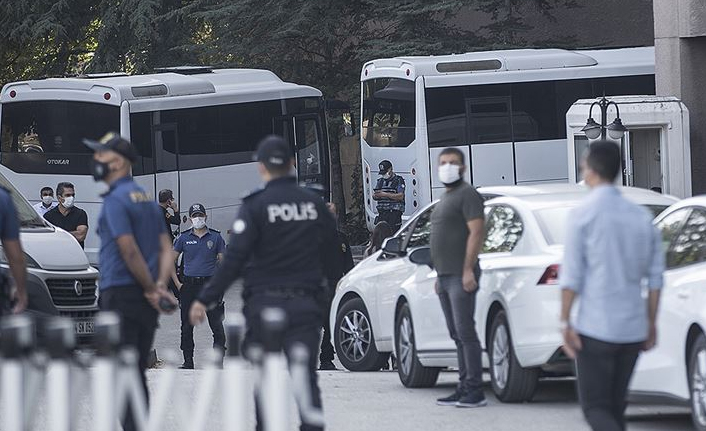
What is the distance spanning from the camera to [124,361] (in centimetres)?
664

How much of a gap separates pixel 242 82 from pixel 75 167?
13.5 ft

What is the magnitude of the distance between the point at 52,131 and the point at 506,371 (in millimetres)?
16531

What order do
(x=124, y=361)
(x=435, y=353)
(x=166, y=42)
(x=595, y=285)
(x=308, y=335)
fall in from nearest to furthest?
(x=124, y=361)
(x=595, y=285)
(x=308, y=335)
(x=435, y=353)
(x=166, y=42)

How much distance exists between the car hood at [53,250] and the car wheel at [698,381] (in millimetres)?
7366

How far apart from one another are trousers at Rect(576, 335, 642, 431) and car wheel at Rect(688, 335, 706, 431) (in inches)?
80.4

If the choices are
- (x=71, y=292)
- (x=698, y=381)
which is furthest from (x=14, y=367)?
(x=71, y=292)

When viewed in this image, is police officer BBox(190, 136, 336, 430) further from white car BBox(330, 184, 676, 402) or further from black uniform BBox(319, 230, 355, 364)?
black uniform BBox(319, 230, 355, 364)

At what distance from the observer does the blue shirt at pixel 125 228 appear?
28.0 feet

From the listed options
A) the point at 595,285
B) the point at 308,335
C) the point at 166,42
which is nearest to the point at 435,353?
the point at 308,335

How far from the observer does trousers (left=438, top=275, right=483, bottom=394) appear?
1105 centimetres

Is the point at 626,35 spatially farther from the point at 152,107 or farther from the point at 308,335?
the point at 308,335

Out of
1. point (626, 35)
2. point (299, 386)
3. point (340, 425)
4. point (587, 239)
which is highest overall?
point (626, 35)

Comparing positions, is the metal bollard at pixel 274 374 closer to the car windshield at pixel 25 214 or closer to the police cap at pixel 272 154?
the police cap at pixel 272 154

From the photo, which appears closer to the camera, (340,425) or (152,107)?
(340,425)
